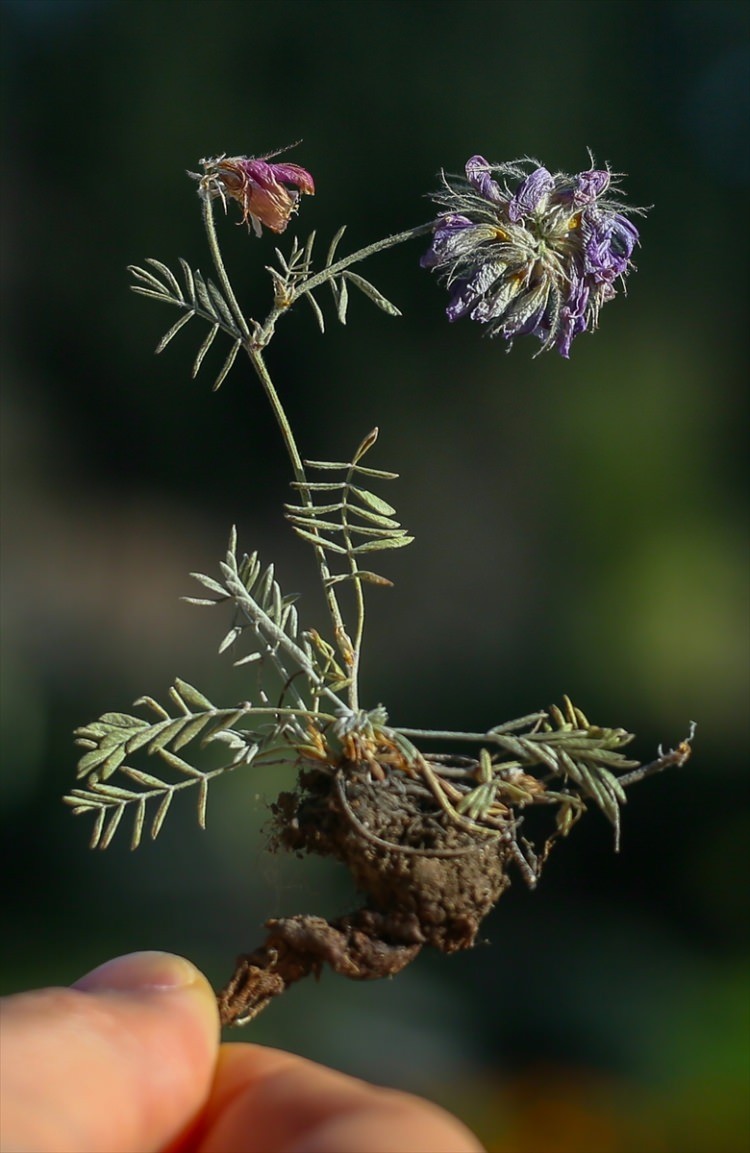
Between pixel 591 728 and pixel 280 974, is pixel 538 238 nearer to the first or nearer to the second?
pixel 591 728

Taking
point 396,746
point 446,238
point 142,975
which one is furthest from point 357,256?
point 142,975

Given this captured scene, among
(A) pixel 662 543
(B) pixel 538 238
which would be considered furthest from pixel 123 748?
(A) pixel 662 543

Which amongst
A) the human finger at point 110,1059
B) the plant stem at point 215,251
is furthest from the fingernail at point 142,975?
the plant stem at point 215,251

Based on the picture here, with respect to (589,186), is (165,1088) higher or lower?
lower

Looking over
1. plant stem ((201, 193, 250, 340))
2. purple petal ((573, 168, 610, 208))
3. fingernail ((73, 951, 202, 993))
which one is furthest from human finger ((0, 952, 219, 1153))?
purple petal ((573, 168, 610, 208))

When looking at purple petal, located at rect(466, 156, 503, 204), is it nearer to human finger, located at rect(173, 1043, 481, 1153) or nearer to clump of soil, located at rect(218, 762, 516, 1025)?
→ clump of soil, located at rect(218, 762, 516, 1025)

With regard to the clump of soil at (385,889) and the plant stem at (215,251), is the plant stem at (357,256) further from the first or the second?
the clump of soil at (385,889)

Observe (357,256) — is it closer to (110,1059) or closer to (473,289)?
(473,289)
